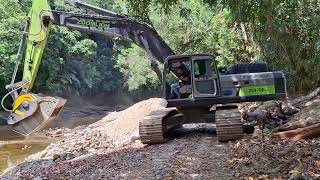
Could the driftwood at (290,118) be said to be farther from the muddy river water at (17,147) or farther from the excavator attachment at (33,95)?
the muddy river water at (17,147)

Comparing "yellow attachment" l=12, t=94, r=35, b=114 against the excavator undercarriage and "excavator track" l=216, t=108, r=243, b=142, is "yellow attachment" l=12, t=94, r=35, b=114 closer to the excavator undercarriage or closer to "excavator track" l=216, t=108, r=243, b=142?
the excavator undercarriage

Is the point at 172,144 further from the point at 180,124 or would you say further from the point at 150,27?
the point at 150,27

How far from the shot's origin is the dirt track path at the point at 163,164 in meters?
6.65

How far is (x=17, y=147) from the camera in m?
18.2

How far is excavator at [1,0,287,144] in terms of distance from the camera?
952cm

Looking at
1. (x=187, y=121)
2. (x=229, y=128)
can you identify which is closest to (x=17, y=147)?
(x=187, y=121)

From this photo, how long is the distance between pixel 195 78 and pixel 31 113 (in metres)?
4.24

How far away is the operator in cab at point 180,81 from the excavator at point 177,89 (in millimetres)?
21

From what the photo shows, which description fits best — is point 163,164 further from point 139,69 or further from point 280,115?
point 139,69

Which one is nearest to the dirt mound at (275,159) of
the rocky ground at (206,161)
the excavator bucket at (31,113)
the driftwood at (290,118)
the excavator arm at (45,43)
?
the rocky ground at (206,161)

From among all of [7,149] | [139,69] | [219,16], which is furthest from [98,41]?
[7,149]

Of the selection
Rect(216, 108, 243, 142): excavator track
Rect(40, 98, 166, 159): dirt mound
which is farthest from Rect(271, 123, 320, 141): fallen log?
Rect(40, 98, 166, 159): dirt mound

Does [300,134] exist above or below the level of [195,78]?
below

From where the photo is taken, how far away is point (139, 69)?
129 feet
